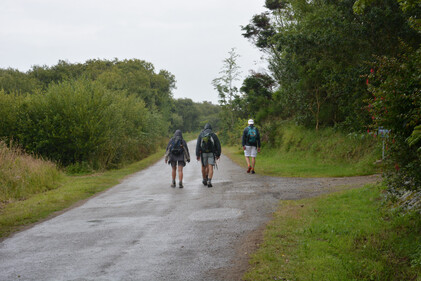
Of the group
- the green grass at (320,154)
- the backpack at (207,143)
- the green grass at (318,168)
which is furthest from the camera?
the green grass at (320,154)

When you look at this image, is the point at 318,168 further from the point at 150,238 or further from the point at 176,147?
the point at 150,238

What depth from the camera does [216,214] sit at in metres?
8.59

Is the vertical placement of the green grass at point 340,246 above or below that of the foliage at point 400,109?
below

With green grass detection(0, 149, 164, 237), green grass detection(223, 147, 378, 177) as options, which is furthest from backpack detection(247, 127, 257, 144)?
green grass detection(0, 149, 164, 237)

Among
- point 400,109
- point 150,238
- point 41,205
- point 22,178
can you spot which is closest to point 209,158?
point 41,205

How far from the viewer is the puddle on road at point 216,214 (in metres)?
8.22

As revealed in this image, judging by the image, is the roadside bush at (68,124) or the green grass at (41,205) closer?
the green grass at (41,205)

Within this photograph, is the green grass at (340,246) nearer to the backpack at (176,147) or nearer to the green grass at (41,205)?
the green grass at (41,205)

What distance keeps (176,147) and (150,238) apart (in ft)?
22.4

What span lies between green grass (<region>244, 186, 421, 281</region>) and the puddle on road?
3.29ft

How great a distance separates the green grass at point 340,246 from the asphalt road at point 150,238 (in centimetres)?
42

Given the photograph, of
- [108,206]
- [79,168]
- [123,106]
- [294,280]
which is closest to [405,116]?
[294,280]

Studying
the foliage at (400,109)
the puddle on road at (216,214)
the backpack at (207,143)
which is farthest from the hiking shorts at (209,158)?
the foliage at (400,109)

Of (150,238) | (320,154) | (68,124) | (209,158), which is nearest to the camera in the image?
(150,238)
